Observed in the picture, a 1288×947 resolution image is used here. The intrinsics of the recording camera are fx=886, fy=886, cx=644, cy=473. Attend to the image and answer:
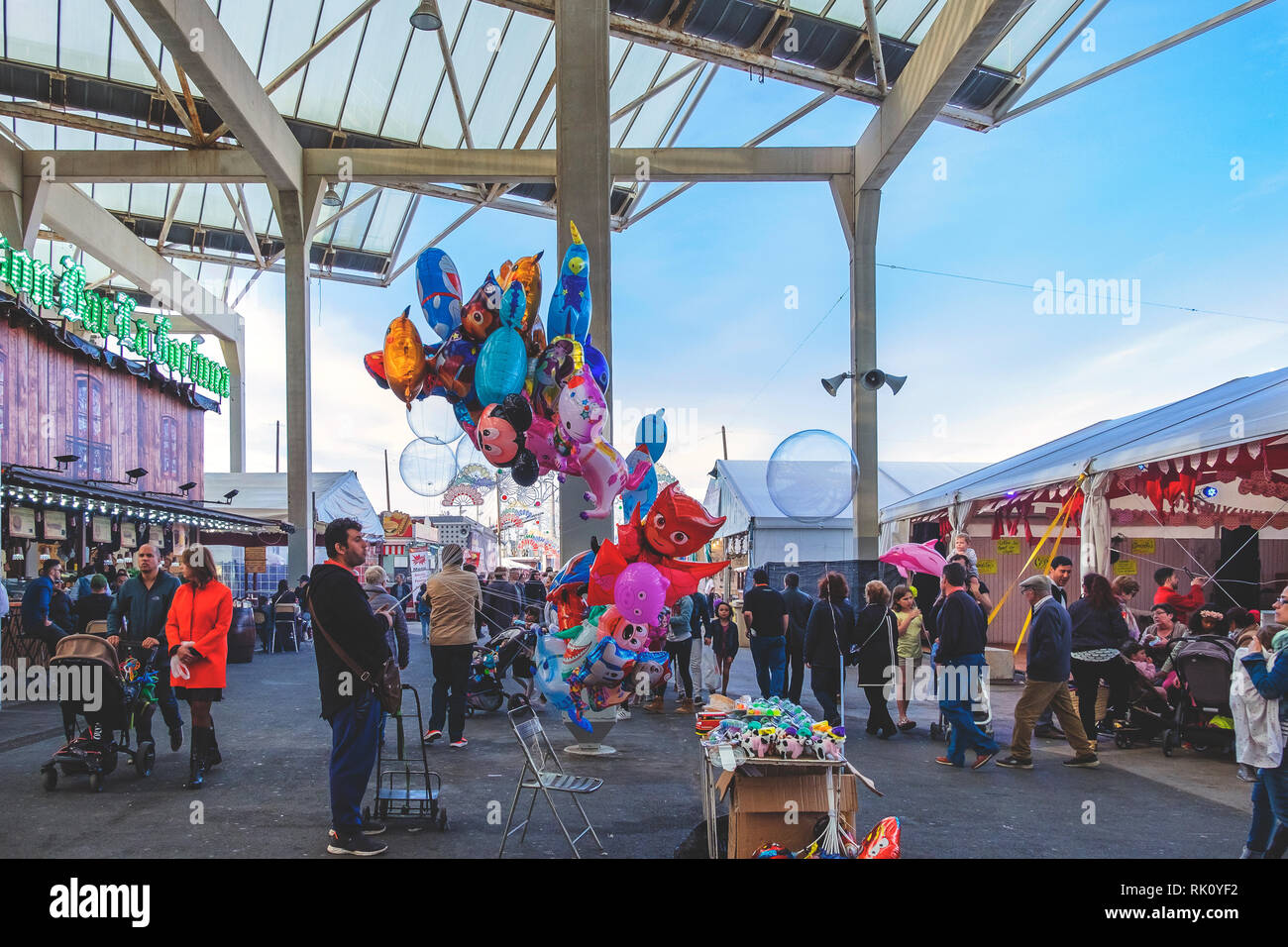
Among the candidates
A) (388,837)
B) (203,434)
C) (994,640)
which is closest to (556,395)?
(388,837)

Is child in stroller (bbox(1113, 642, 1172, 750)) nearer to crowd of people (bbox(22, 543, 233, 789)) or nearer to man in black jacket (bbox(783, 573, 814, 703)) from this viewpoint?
man in black jacket (bbox(783, 573, 814, 703))

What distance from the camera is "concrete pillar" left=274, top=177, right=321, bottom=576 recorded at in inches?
722

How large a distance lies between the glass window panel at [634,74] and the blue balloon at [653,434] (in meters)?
12.5

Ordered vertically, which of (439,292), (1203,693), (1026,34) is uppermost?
(1026,34)

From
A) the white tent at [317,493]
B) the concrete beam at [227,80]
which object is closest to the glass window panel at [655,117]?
the concrete beam at [227,80]

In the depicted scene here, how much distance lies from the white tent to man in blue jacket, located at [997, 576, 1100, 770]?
19444 mm

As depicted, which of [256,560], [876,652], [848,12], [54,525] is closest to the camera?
[876,652]

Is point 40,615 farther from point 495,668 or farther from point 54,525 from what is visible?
point 495,668

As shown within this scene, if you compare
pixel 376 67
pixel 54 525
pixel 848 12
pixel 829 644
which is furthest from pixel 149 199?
pixel 829 644

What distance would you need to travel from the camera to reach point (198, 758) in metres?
6.43

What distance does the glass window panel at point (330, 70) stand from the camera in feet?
55.7

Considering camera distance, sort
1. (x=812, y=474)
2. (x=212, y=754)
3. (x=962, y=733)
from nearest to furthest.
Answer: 1. (x=212, y=754)
2. (x=962, y=733)
3. (x=812, y=474)

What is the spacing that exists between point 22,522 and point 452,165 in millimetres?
9808
